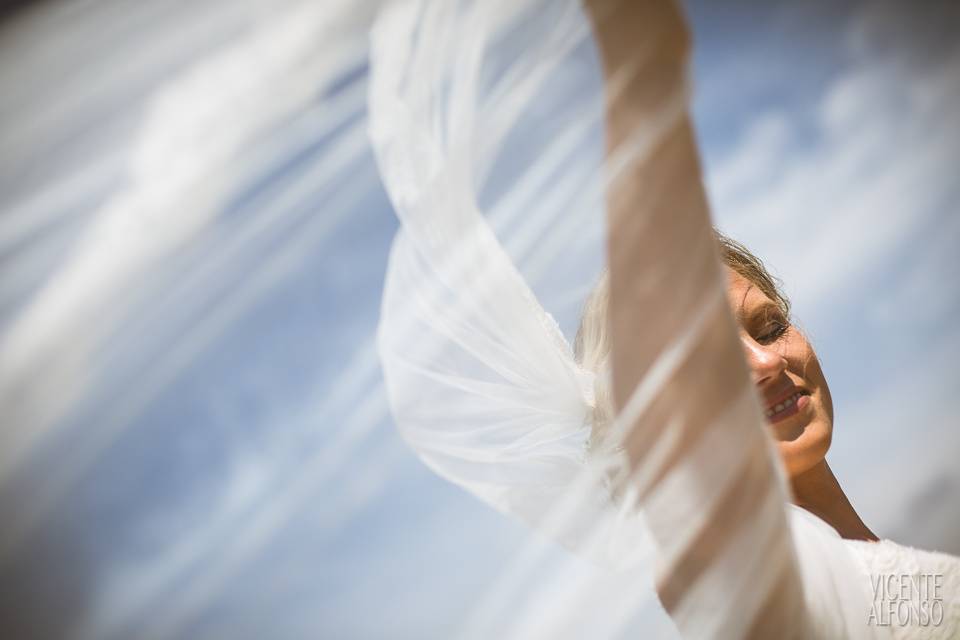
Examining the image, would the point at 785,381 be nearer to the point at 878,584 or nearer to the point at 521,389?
the point at 878,584

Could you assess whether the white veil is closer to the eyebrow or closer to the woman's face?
the woman's face

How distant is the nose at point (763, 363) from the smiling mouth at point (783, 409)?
0.06m

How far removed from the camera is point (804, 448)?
98 centimetres

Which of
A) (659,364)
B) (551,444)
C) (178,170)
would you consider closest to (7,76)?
(178,170)

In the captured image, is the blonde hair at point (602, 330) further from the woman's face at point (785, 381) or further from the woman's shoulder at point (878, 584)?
the woman's shoulder at point (878, 584)

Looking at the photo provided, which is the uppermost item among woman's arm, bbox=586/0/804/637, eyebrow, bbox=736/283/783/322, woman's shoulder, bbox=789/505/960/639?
woman's arm, bbox=586/0/804/637

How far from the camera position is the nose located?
0.97m

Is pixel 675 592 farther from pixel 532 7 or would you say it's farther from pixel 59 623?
pixel 59 623

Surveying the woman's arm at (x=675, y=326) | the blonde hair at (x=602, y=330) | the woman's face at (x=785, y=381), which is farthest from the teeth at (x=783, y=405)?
the woman's arm at (x=675, y=326)

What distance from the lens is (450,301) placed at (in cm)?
76

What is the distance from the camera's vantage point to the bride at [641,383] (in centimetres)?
33

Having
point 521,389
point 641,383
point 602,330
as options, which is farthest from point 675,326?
point 602,330

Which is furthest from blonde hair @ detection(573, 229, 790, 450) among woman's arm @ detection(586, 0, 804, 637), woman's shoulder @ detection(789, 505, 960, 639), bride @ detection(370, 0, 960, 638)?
woman's arm @ detection(586, 0, 804, 637)

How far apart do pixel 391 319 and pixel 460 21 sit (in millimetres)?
453
